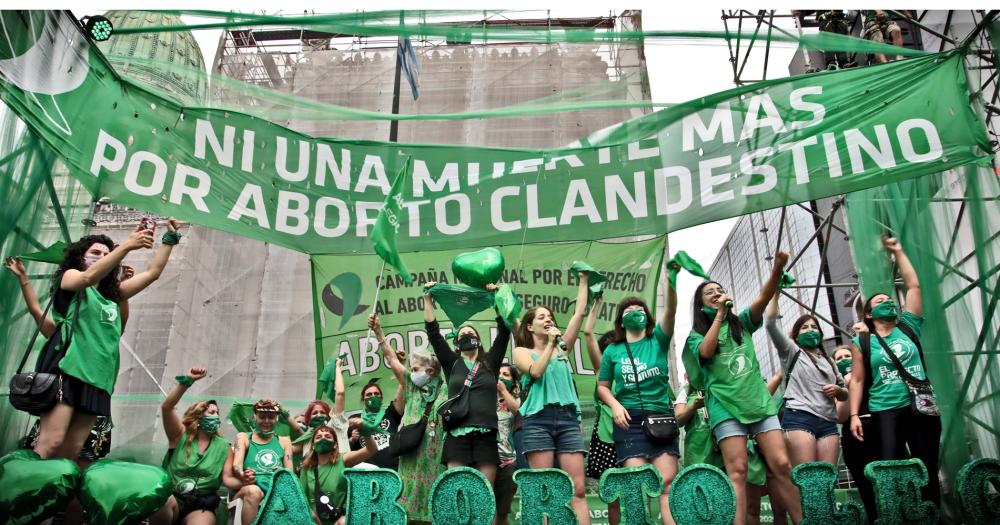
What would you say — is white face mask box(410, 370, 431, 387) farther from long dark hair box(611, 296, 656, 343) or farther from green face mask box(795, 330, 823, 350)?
green face mask box(795, 330, 823, 350)

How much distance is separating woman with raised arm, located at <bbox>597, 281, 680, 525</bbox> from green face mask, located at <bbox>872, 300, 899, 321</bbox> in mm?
1211

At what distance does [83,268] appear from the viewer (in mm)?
4180

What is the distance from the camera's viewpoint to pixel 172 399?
16.6 feet

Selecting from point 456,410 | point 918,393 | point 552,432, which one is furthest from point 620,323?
point 918,393

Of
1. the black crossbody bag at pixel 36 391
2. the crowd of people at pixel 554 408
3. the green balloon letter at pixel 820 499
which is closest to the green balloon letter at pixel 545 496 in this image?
the crowd of people at pixel 554 408

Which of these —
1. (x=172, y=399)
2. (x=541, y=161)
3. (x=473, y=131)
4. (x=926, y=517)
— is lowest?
(x=926, y=517)

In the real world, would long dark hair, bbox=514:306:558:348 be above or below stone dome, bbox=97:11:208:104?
below

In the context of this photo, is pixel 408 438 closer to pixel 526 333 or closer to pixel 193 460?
pixel 526 333

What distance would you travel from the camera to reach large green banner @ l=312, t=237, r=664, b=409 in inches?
→ 280

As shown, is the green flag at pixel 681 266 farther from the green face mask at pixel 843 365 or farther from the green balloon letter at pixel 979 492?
the green face mask at pixel 843 365

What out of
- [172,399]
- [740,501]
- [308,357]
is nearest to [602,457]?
[740,501]

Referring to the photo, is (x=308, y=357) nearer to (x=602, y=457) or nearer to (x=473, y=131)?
(x=473, y=131)

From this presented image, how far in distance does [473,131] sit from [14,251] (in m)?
8.15

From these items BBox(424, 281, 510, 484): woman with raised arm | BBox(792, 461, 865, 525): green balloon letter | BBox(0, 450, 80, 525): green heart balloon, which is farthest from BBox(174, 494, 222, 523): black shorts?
BBox(792, 461, 865, 525): green balloon letter
